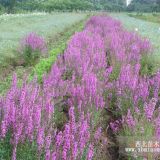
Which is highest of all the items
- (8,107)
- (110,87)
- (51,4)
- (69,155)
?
(51,4)

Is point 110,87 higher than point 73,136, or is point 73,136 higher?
point 110,87

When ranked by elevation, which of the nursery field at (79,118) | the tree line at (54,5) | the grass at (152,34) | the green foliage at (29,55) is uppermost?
the tree line at (54,5)

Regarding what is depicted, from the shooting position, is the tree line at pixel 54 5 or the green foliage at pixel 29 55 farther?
the tree line at pixel 54 5

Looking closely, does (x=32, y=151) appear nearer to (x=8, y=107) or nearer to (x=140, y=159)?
(x=8, y=107)

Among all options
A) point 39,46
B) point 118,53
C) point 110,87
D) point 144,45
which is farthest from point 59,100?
point 39,46

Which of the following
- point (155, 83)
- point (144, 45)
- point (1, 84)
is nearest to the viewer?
point (155, 83)

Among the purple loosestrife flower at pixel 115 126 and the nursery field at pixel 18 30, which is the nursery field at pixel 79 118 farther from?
the nursery field at pixel 18 30

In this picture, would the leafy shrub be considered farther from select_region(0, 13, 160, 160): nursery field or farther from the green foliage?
select_region(0, 13, 160, 160): nursery field

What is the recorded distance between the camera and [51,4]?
8150 cm

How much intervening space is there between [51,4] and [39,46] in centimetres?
7265

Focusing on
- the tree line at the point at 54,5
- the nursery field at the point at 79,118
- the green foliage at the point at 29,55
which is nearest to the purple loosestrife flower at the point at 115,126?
the nursery field at the point at 79,118

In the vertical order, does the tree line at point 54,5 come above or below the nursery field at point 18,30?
above

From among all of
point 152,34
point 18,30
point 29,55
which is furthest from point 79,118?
point 152,34

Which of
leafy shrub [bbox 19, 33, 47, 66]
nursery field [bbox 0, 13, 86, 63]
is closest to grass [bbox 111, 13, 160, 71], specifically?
leafy shrub [bbox 19, 33, 47, 66]
